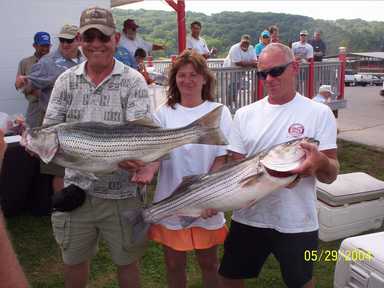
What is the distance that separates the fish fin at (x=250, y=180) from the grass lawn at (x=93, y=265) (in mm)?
2102

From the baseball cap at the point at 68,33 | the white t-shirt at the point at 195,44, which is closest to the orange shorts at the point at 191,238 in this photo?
the baseball cap at the point at 68,33

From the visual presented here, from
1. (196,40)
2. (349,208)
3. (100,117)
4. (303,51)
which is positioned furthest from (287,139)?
(303,51)

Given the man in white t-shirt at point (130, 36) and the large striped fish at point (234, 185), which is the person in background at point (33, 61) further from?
the large striped fish at point (234, 185)

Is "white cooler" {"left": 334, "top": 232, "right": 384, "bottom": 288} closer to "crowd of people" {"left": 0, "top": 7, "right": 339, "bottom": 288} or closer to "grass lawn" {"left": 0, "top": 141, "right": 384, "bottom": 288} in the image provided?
"crowd of people" {"left": 0, "top": 7, "right": 339, "bottom": 288}

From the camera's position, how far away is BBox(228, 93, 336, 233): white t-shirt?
3111mm

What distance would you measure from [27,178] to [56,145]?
3482 millimetres

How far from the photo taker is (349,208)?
18.8ft

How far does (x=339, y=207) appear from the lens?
18.6 ft

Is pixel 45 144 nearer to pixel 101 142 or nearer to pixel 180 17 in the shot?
pixel 101 142

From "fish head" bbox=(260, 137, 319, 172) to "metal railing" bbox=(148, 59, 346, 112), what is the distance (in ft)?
22.7

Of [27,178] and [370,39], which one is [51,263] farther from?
[370,39]

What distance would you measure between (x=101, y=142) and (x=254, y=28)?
92.6m

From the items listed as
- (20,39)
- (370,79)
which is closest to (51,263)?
(20,39)

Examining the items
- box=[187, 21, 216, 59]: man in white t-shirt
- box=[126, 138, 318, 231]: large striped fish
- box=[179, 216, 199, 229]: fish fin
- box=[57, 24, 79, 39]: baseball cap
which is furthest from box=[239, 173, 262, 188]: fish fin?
box=[187, 21, 216, 59]: man in white t-shirt
